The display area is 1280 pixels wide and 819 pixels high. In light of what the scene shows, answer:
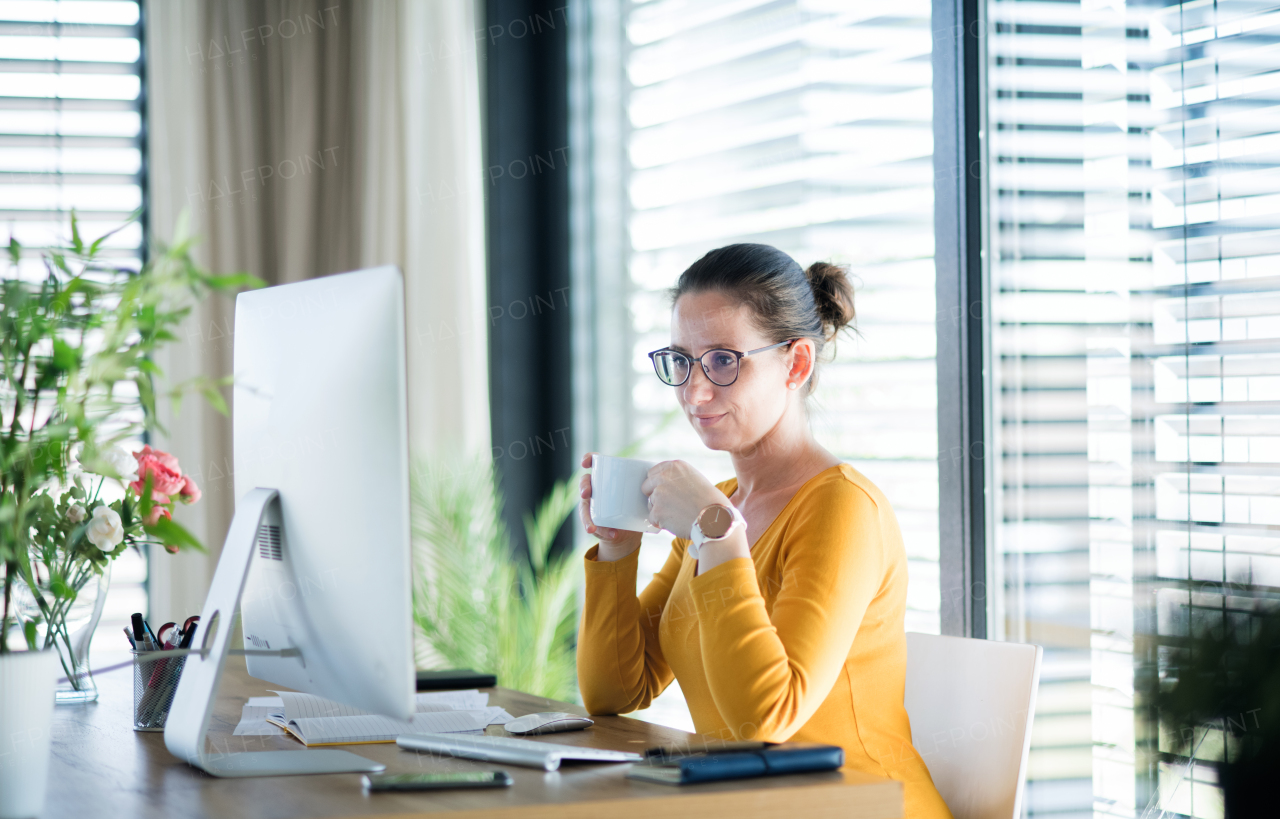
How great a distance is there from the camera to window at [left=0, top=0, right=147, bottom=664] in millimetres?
3314

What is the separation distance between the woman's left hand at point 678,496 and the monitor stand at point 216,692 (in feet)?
1.56

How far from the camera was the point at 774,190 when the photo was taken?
2.74 meters

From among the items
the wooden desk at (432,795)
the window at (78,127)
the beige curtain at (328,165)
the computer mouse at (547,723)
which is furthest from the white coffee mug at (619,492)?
the window at (78,127)

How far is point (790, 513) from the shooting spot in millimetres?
1580

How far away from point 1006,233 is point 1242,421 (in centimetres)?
59

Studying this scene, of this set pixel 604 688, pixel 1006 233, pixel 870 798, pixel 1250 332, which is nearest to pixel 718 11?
pixel 1006 233

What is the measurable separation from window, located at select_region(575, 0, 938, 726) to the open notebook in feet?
3.43

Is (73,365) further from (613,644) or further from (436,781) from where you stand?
(613,644)

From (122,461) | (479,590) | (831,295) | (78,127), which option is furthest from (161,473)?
(78,127)

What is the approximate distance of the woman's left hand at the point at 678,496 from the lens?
4.77 ft

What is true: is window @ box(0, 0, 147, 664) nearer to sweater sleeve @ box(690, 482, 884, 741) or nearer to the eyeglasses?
the eyeglasses

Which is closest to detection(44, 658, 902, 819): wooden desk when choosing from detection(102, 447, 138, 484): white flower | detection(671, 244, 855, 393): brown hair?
detection(102, 447, 138, 484): white flower

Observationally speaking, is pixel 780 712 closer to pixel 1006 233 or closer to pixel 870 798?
pixel 870 798

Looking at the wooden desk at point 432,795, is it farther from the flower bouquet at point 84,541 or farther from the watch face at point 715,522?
the watch face at point 715,522
